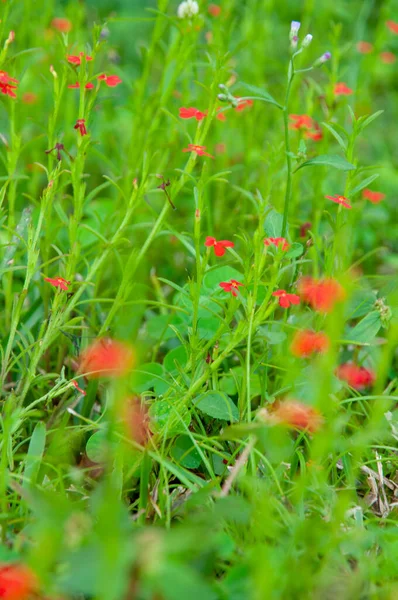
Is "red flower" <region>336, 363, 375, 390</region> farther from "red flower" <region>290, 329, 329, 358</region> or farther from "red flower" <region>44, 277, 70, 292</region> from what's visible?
"red flower" <region>44, 277, 70, 292</region>

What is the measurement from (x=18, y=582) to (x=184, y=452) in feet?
2.02

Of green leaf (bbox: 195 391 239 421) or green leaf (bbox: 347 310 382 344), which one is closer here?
green leaf (bbox: 195 391 239 421)

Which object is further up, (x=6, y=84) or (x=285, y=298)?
(x=6, y=84)

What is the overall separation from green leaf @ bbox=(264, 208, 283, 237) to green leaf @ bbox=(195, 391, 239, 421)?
1.33 feet

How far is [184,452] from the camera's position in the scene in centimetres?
154

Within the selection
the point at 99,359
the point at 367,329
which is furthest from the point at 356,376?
the point at 99,359

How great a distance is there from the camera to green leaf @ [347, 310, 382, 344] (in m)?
1.67

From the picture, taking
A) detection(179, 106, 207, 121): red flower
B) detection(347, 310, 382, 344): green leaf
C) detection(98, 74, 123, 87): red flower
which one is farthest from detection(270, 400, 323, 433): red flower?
detection(98, 74, 123, 87): red flower

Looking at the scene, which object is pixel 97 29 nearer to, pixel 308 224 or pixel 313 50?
pixel 308 224

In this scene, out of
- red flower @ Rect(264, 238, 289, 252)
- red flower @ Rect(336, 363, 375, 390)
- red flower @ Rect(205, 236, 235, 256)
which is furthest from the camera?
red flower @ Rect(336, 363, 375, 390)

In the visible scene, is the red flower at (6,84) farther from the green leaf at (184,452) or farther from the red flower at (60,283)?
the green leaf at (184,452)

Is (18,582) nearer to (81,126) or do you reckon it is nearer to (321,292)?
(321,292)

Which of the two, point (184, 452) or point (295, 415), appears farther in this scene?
point (184, 452)

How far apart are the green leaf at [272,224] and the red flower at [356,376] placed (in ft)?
1.44
